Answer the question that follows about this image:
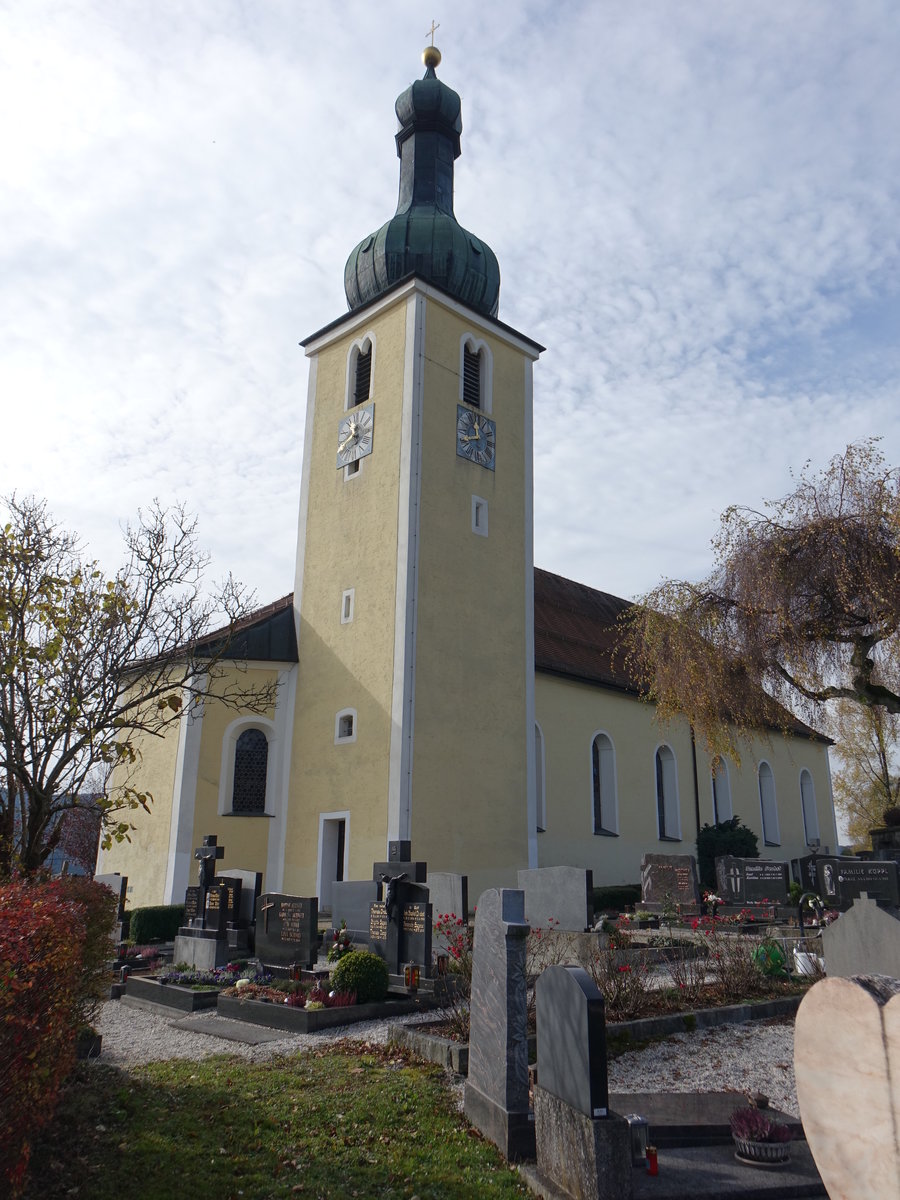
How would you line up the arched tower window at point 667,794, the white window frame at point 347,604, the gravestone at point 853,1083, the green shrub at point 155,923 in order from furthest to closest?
the arched tower window at point 667,794 < the white window frame at point 347,604 < the green shrub at point 155,923 < the gravestone at point 853,1083

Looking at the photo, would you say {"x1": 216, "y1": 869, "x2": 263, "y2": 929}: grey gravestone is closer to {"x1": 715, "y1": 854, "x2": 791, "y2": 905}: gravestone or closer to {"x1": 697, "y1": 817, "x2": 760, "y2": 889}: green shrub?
{"x1": 715, "y1": 854, "x2": 791, "y2": 905}: gravestone

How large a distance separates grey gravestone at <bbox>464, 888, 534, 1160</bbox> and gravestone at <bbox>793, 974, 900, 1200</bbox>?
2580 millimetres

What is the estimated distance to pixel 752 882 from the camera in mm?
17141

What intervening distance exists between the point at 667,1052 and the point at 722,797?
2286cm

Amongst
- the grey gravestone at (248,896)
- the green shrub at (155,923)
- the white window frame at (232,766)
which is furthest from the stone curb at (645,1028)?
the white window frame at (232,766)

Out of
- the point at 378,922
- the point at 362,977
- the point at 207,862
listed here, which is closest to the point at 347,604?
the point at 207,862

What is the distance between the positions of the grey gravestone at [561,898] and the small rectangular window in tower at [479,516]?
29.8ft

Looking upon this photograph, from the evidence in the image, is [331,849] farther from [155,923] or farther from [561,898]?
[561,898]

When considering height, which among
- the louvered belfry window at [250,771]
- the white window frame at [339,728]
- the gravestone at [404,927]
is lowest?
the gravestone at [404,927]

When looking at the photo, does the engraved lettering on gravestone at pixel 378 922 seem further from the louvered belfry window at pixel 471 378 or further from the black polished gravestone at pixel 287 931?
the louvered belfry window at pixel 471 378

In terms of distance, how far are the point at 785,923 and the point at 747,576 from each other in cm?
572

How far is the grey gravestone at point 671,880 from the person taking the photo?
17.1 m

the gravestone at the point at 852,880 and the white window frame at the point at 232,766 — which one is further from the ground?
the white window frame at the point at 232,766

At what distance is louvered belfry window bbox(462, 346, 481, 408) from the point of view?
2219 centimetres
